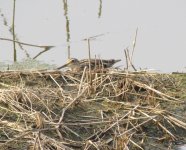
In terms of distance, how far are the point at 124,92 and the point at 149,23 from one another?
352 centimetres

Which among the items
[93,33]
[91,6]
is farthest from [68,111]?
[91,6]

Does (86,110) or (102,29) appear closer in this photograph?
(86,110)

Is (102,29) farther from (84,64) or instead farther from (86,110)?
(86,110)

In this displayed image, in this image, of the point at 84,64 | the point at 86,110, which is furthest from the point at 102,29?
the point at 86,110

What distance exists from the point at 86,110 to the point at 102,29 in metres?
3.42

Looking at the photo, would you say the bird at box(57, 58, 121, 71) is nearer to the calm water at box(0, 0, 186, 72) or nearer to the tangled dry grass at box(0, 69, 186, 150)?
the tangled dry grass at box(0, 69, 186, 150)

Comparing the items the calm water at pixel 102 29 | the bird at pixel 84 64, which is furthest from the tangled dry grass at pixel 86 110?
the calm water at pixel 102 29

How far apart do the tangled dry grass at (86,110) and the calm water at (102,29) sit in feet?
4.85

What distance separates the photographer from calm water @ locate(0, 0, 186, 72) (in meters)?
7.43

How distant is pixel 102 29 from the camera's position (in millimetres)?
8234

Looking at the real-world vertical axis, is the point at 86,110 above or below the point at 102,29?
below

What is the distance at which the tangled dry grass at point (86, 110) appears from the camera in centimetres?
424

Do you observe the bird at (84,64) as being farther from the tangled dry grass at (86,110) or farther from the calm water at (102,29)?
the calm water at (102,29)

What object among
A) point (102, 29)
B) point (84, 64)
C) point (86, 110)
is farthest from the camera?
point (102, 29)
